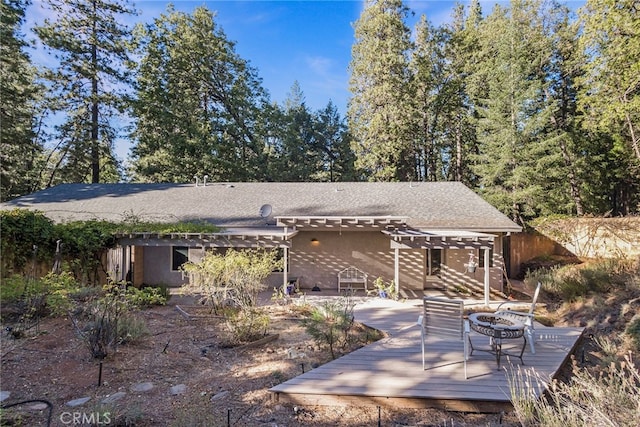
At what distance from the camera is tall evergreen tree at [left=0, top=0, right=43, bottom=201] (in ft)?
56.1

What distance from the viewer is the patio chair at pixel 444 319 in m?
5.15

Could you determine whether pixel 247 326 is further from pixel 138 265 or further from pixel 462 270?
pixel 462 270

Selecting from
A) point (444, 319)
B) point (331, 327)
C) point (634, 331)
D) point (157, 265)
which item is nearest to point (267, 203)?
point (157, 265)

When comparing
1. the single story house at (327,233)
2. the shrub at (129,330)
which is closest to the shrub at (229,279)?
the shrub at (129,330)

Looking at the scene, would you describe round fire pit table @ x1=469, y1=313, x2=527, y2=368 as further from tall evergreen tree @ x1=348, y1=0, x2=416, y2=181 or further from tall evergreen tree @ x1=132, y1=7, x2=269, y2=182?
tall evergreen tree @ x1=132, y1=7, x2=269, y2=182

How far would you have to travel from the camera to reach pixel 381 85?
2316 cm

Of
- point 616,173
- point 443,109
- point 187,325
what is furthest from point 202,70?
point 616,173

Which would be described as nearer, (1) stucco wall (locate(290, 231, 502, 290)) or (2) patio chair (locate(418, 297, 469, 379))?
(2) patio chair (locate(418, 297, 469, 379))

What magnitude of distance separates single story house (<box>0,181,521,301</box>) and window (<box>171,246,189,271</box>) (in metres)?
0.04

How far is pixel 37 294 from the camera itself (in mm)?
7230

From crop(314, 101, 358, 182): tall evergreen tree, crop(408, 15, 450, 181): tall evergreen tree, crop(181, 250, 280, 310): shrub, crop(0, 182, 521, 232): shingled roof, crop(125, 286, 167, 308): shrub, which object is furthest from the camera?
crop(314, 101, 358, 182): tall evergreen tree

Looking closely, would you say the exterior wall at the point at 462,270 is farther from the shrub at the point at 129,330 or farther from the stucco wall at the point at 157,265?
the stucco wall at the point at 157,265

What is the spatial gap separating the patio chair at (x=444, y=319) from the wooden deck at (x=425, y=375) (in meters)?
0.45

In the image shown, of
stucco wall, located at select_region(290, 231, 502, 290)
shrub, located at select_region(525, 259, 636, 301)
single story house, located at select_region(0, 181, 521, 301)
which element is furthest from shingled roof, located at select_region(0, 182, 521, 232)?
shrub, located at select_region(525, 259, 636, 301)
